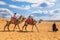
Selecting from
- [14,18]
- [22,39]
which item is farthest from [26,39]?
[14,18]

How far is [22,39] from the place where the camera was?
1390 centimetres

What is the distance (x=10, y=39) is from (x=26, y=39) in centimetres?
98

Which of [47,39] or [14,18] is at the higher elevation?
[14,18]

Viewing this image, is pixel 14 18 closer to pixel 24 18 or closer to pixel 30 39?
pixel 24 18

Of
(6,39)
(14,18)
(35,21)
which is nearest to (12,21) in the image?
(14,18)

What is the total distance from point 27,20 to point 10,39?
6.91 metres

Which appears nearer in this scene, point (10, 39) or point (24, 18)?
point (10, 39)

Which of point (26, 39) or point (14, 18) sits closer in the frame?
point (26, 39)

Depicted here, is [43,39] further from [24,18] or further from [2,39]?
[24,18]

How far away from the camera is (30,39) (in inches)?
550

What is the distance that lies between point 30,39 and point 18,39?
2.46 ft

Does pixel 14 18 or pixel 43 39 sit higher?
pixel 14 18

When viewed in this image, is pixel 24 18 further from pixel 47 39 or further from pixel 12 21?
pixel 47 39

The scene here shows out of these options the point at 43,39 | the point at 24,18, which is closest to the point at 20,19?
the point at 24,18
